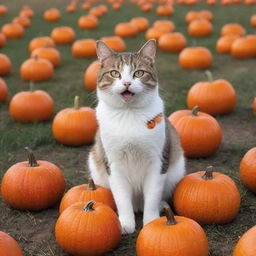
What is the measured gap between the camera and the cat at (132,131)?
14.1 ft

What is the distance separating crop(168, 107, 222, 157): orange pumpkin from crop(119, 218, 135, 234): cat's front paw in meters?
1.89

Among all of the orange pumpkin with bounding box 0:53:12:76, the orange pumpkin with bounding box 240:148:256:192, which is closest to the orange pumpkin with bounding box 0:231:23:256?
the orange pumpkin with bounding box 240:148:256:192

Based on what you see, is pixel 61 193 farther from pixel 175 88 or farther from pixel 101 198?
pixel 175 88

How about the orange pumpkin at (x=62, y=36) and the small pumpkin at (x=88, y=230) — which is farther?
the orange pumpkin at (x=62, y=36)

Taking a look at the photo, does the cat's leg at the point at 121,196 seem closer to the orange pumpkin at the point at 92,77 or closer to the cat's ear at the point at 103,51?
the cat's ear at the point at 103,51

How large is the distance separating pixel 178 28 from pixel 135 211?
1163 centimetres

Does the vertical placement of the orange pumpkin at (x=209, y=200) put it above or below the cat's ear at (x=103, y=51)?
below

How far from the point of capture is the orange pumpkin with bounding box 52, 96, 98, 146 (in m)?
6.64

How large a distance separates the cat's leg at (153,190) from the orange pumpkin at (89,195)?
0.36 metres

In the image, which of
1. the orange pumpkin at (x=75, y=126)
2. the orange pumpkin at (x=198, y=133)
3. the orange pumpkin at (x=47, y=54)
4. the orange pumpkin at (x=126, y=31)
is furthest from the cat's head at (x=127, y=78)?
the orange pumpkin at (x=126, y=31)

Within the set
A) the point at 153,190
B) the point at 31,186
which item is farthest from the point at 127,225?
the point at 31,186

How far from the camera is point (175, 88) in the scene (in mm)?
9219

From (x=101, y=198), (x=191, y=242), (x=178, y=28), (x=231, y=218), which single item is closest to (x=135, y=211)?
(x=101, y=198)

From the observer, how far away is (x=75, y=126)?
662 cm
